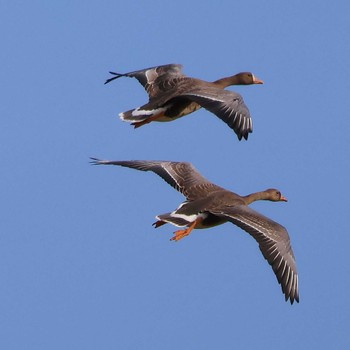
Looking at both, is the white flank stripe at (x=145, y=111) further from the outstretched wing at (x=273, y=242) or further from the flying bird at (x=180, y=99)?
the outstretched wing at (x=273, y=242)

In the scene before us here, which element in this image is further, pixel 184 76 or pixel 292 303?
pixel 184 76

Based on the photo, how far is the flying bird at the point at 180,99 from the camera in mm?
29469

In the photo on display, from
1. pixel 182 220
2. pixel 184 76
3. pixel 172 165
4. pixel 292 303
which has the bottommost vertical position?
pixel 292 303

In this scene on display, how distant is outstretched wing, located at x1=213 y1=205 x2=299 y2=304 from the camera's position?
2744 cm

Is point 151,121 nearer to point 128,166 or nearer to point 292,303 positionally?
point 128,166

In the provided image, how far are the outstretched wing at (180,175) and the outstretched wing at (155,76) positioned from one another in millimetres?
1661

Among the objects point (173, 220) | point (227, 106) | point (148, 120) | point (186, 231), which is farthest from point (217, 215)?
point (148, 120)

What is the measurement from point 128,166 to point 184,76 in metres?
2.59

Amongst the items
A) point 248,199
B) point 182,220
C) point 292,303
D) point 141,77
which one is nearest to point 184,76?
point 141,77

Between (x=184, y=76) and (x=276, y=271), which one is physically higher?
(x=184, y=76)

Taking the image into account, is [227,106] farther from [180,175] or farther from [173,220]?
[173,220]

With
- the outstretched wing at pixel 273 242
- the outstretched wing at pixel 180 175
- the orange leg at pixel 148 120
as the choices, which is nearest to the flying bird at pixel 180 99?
the orange leg at pixel 148 120

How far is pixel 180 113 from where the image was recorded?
3189 cm

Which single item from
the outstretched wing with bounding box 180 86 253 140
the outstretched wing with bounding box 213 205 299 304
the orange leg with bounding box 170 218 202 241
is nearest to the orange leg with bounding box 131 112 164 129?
the outstretched wing with bounding box 180 86 253 140
